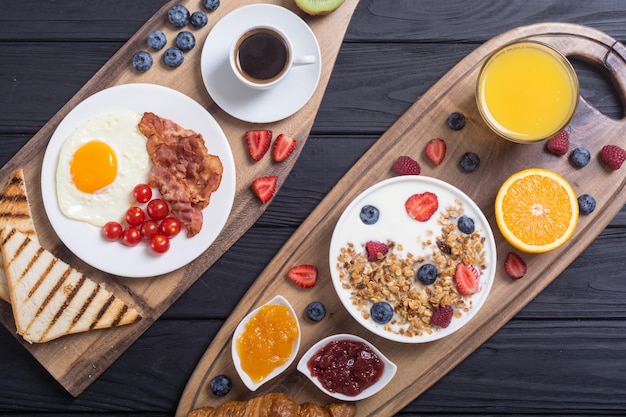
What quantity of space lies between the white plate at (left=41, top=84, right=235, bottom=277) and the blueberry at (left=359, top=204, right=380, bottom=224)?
58 centimetres

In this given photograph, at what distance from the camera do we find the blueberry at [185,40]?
2613 millimetres

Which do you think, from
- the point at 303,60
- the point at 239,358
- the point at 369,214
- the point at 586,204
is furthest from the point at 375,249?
the point at 586,204

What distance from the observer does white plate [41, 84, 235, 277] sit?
2.56m

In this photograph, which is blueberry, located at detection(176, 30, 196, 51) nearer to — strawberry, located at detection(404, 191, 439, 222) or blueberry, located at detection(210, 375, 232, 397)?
strawberry, located at detection(404, 191, 439, 222)

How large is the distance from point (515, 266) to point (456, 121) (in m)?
0.69

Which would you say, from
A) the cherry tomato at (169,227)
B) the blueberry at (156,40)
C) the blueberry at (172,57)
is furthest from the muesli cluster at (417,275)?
the blueberry at (156,40)

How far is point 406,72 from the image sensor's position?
272 centimetres

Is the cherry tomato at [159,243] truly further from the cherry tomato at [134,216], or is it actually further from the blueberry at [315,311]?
the blueberry at [315,311]

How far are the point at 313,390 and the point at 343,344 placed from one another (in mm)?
276

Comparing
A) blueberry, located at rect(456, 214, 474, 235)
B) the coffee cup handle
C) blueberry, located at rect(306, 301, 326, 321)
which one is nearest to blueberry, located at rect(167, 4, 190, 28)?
the coffee cup handle

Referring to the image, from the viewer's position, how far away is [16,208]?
2605mm

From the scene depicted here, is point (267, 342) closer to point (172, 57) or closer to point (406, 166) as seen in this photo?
point (406, 166)

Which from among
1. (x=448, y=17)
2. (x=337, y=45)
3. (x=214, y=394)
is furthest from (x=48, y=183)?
(x=448, y=17)

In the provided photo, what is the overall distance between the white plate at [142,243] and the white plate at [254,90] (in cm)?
14
